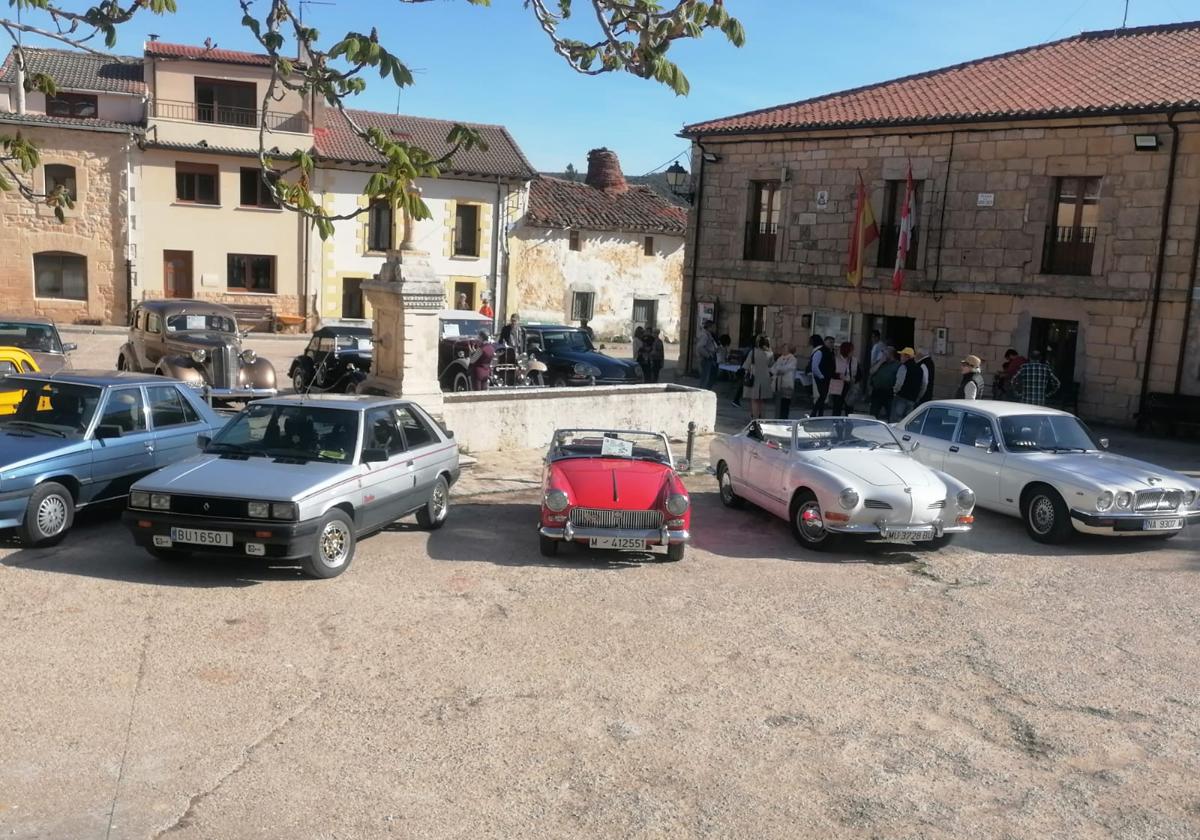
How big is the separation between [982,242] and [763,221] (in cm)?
557

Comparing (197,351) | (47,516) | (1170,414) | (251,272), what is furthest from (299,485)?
(251,272)

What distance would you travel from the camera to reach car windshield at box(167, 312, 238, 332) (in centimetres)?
1958

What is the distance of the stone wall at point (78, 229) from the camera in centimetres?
3381

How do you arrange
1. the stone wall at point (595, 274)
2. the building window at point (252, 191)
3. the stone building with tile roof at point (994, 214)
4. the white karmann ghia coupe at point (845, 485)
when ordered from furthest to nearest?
the stone wall at point (595, 274), the building window at point (252, 191), the stone building with tile roof at point (994, 214), the white karmann ghia coupe at point (845, 485)

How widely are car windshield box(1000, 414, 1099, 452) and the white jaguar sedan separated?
0.01 metres

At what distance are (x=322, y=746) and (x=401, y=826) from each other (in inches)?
39.0

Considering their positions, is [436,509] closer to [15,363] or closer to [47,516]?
[47,516]

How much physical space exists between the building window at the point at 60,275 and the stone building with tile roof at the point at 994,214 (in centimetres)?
2023

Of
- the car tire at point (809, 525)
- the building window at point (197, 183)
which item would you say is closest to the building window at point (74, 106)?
the building window at point (197, 183)

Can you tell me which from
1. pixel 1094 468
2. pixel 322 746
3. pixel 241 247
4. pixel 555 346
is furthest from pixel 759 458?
pixel 241 247

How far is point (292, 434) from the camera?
9430 mm

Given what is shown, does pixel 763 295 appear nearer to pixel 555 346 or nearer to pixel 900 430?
pixel 555 346

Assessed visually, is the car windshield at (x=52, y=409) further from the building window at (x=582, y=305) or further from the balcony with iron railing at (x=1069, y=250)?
the building window at (x=582, y=305)

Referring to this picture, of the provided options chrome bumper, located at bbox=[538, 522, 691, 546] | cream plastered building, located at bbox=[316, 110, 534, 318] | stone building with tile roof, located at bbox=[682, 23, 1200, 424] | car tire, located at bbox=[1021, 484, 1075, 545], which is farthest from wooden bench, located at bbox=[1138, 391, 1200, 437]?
cream plastered building, located at bbox=[316, 110, 534, 318]
